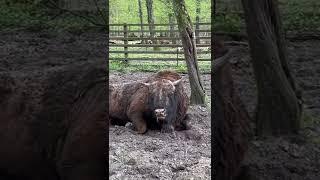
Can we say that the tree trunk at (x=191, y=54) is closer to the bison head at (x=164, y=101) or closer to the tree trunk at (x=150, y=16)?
the bison head at (x=164, y=101)

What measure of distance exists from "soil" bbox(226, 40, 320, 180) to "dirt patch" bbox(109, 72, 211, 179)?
40.9 inches

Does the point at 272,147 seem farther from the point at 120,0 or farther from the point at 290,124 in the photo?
the point at 120,0

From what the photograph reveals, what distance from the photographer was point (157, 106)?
3705 mm

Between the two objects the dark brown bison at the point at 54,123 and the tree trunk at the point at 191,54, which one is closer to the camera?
the dark brown bison at the point at 54,123

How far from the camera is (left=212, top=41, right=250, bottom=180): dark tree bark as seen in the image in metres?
2.17

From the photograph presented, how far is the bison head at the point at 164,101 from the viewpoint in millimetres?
3666

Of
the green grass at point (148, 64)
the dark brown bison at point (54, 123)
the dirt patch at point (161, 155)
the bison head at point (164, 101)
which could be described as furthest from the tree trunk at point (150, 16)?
the dark brown bison at point (54, 123)

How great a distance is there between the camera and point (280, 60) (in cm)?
217

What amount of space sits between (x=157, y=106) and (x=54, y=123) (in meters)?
1.53

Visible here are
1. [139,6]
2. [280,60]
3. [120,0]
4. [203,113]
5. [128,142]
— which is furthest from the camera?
[139,6]

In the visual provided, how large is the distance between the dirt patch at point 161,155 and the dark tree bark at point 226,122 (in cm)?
100

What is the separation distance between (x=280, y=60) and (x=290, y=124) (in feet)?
1.13

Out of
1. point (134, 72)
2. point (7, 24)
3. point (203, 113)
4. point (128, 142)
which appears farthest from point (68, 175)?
point (134, 72)

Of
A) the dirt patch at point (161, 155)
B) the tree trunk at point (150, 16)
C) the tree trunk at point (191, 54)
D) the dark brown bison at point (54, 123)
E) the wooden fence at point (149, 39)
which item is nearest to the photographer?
the dark brown bison at point (54, 123)
